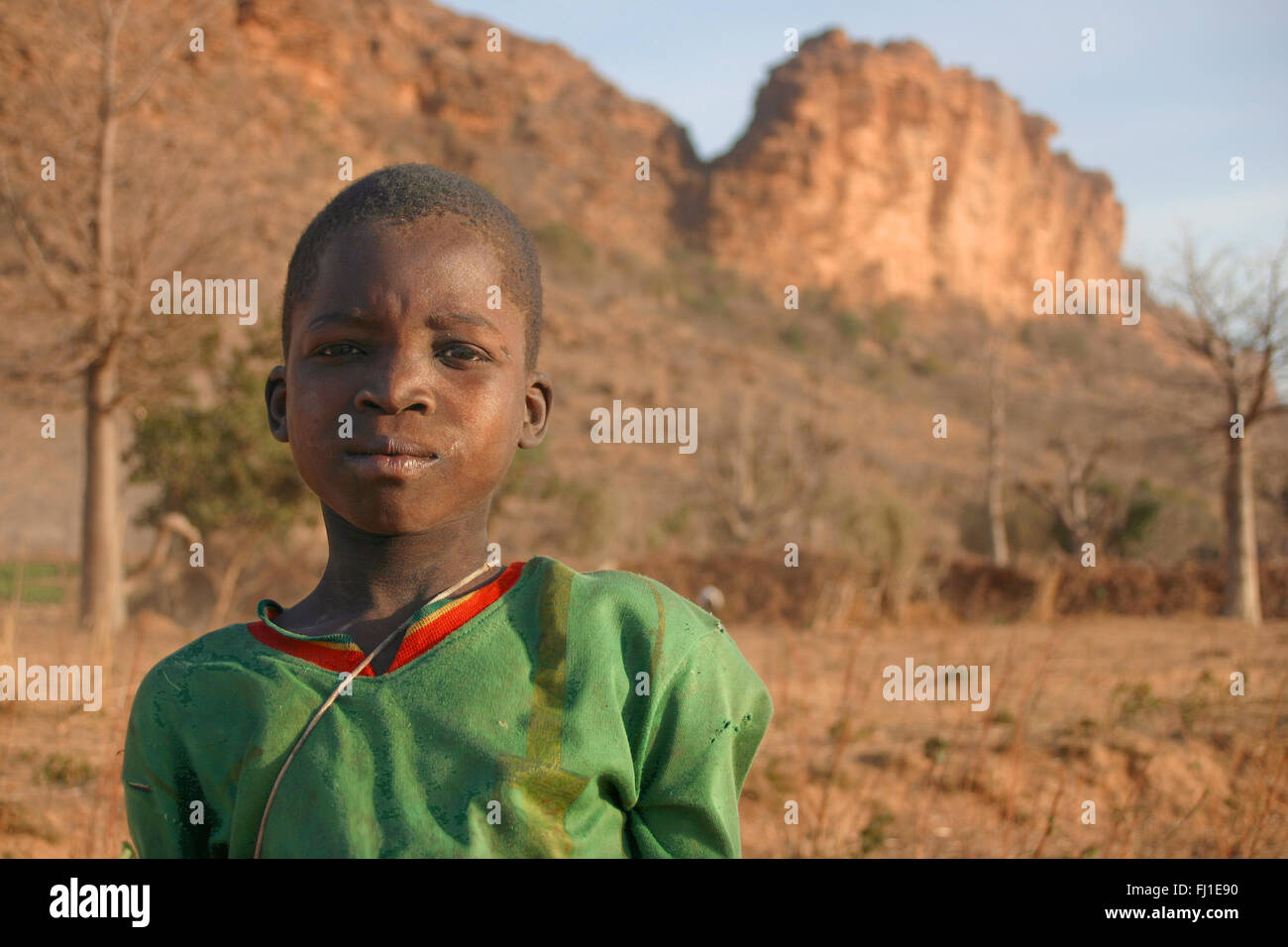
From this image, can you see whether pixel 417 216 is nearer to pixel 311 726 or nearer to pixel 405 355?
pixel 405 355

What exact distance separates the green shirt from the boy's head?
0.15m

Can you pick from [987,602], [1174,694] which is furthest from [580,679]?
[987,602]

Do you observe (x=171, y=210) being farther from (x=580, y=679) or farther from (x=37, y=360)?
(x=580, y=679)

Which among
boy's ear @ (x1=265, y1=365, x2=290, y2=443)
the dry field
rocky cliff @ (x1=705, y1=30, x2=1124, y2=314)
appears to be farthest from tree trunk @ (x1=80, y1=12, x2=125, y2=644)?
rocky cliff @ (x1=705, y1=30, x2=1124, y2=314)

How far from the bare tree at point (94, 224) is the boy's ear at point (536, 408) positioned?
8.92 m

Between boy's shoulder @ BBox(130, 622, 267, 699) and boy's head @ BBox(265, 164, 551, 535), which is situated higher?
boy's head @ BBox(265, 164, 551, 535)

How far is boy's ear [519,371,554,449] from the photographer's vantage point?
139 cm

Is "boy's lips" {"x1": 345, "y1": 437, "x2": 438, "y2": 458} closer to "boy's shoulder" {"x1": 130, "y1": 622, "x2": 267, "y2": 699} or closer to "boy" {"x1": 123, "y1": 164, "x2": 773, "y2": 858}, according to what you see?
→ "boy" {"x1": 123, "y1": 164, "x2": 773, "y2": 858}

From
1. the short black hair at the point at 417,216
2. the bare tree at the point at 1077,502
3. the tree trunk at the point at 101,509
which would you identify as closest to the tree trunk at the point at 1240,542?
the bare tree at the point at 1077,502

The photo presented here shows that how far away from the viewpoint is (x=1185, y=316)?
1252 cm

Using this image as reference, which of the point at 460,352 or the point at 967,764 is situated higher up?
the point at 460,352

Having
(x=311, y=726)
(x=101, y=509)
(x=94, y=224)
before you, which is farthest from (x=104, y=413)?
(x=311, y=726)

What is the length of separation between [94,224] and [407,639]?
9785 millimetres

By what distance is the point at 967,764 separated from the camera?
4.82m
